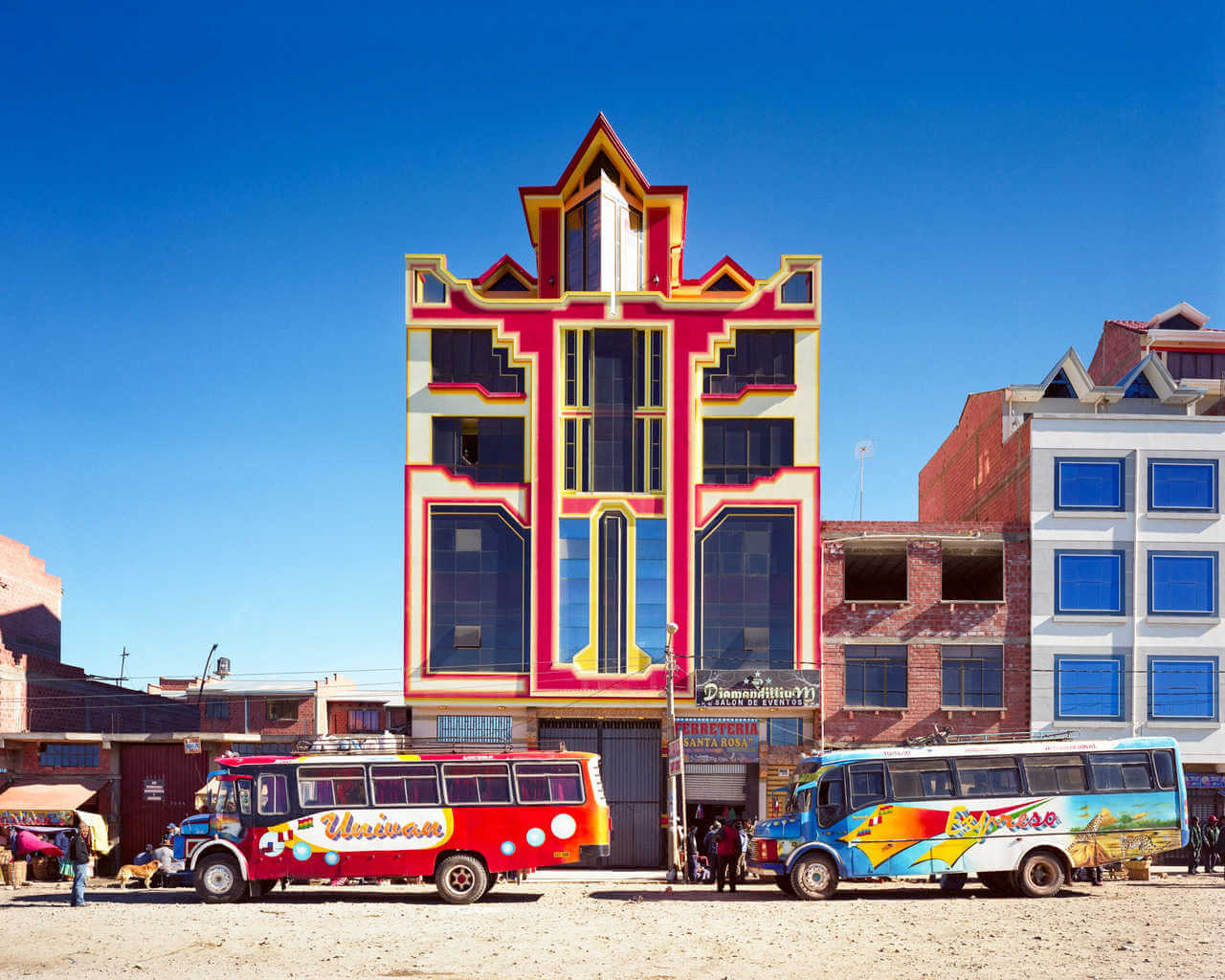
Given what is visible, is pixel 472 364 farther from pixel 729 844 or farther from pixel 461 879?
pixel 461 879

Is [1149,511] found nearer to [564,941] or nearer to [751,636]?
[751,636]

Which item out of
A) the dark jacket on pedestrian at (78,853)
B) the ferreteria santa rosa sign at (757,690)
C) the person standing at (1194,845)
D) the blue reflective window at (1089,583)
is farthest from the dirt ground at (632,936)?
the blue reflective window at (1089,583)

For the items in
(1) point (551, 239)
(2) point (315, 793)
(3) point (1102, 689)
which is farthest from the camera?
(1) point (551, 239)

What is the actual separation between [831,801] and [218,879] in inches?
554

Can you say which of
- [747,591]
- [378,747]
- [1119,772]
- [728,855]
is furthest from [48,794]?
[1119,772]

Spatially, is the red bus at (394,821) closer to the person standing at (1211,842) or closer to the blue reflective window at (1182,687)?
the person standing at (1211,842)

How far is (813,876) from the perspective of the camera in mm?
32906

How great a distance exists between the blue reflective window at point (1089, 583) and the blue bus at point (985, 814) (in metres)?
13.8

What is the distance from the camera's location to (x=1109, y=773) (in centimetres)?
3300

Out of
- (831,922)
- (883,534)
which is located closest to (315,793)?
(831,922)

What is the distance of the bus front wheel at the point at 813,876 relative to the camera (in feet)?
108

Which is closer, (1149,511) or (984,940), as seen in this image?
(984,940)

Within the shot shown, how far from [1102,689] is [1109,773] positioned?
46.0 ft

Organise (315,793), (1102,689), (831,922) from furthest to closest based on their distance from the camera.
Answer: (1102,689), (315,793), (831,922)
